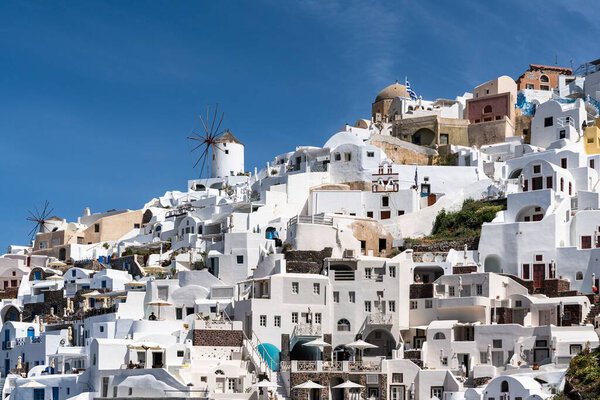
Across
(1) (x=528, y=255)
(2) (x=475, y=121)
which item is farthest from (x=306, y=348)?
(2) (x=475, y=121)

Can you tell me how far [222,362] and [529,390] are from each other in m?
16.1

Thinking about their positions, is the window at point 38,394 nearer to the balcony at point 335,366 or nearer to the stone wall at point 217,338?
the stone wall at point 217,338

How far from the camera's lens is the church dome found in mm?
101000

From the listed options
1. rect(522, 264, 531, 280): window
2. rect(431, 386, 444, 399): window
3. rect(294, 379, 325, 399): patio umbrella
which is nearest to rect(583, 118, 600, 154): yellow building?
rect(522, 264, 531, 280): window

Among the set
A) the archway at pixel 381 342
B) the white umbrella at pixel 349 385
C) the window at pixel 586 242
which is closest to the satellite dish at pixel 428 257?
the archway at pixel 381 342

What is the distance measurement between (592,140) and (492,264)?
651 inches

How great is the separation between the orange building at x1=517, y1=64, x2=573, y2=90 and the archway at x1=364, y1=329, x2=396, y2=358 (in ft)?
144

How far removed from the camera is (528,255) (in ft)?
217

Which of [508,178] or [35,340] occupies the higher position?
[508,178]

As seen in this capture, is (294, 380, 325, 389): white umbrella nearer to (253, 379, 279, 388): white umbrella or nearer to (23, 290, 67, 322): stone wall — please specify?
(253, 379, 279, 388): white umbrella

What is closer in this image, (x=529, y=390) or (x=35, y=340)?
(x=529, y=390)

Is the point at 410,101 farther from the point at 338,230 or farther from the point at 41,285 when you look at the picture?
the point at 41,285

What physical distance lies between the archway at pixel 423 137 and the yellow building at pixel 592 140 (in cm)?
1369

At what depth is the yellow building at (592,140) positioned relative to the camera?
7881 centimetres
